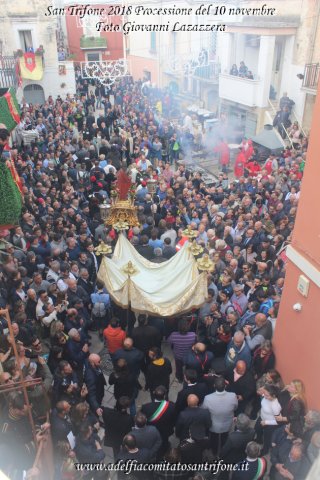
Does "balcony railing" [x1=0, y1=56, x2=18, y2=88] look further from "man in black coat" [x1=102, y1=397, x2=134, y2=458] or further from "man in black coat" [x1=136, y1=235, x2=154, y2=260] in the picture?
"man in black coat" [x1=102, y1=397, x2=134, y2=458]

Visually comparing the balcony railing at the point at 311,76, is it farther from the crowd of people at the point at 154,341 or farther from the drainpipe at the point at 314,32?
the crowd of people at the point at 154,341

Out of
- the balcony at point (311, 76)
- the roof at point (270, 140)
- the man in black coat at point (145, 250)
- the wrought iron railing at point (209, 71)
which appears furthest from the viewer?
the wrought iron railing at point (209, 71)

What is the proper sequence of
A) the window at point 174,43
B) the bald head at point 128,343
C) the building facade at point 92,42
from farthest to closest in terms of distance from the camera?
the building facade at point 92,42
the window at point 174,43
the bald head at point 128,343

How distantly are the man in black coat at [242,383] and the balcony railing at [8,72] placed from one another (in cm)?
1631

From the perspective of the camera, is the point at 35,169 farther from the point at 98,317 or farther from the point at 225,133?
the point at 225,133

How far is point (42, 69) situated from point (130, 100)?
512cm

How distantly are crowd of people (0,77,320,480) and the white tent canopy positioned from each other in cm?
30

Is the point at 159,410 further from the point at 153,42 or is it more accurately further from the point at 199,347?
the point at 153,42

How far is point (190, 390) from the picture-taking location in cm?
553

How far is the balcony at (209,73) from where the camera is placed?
76.4ft

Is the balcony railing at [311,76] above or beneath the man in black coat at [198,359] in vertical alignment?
above

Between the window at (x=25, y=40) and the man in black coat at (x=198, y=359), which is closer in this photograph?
the man in black coat at (x=198, y=359)

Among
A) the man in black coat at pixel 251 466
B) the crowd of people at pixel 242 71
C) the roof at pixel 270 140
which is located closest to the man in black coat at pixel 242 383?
the man in black coat at pixel 251 466

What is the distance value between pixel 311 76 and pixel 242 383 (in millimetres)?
15173
